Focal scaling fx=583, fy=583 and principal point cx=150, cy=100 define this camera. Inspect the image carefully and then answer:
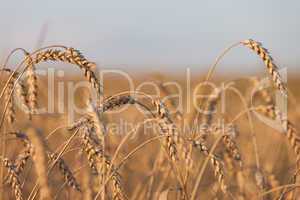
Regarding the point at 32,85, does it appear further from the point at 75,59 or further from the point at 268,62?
the point at 268,62

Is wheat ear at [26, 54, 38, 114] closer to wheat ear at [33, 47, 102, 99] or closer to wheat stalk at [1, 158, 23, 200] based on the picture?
wheat ear at [33, 47, 102, 99]

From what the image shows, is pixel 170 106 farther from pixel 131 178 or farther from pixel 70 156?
pixel 70 156

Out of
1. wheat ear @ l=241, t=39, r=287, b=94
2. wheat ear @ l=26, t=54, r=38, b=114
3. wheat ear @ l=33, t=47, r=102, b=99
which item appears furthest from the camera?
wheat ear @ l=26, t=54, r=38, b=114

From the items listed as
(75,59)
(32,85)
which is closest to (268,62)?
(75,59)

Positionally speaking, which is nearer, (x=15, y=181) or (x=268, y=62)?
(x=15, y=181)

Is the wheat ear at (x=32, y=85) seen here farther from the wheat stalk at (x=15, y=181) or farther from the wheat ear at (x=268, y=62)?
the wheat ear at (x=268, y=62)

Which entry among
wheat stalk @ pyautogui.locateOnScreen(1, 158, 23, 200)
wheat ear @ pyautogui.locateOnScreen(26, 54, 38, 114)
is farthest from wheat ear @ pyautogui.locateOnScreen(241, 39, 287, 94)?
wheat stalk @ pyautogui.locateOnScreen(1, 158, 23, 200)

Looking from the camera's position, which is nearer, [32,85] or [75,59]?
[75,59]

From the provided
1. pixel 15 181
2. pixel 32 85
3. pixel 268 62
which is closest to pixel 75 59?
pixel 32 85

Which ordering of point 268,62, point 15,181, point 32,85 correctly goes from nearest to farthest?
point 15,181
point 268,62
point 32,85

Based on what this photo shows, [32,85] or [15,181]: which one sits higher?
[32,85]

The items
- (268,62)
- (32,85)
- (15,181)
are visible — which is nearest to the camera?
(15,181)

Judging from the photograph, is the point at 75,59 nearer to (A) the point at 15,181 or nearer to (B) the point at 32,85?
(B) the point at 32,85

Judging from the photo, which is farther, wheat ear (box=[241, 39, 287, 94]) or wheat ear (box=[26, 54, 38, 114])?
wheat ear (box=[26, 54, 38, 114])
